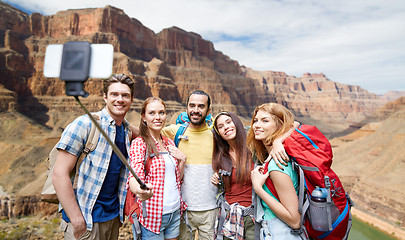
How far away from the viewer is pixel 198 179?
11.2 ft

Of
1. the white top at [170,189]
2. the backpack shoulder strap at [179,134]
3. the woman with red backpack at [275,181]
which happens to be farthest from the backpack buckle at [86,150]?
the woman with red backpack at [275,181]

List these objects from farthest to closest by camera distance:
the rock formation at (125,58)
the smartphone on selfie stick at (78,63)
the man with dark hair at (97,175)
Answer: the rock formation at (125,58), the man with dark hair at (97,175), the smartphone on selfie stick at (78,63)

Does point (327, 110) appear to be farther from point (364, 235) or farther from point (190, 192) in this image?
point (190, 192)

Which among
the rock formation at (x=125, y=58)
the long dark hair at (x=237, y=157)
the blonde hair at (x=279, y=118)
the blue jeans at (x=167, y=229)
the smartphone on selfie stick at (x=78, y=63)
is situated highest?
the rock formation at (x=125, y=58)

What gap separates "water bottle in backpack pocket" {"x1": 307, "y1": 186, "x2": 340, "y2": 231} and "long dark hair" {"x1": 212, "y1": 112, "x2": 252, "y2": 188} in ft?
3.31

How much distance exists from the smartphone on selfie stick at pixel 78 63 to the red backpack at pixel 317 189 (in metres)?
1.73

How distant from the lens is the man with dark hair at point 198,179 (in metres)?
3.38

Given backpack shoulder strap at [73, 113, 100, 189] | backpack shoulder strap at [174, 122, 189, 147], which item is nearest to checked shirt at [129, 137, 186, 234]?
backpack shoulder strap at [73, 113, 100, 189]

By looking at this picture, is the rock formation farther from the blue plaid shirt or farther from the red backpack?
the red backpack

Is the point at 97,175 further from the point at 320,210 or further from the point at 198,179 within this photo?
the point at 320,210

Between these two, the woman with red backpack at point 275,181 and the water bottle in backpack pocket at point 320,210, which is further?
the woman with red backpack at point 275,181

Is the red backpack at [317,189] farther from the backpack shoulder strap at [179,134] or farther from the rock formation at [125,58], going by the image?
the rock formation at [125,58]

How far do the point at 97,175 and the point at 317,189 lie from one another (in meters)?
2.40

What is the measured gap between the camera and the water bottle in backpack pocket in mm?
2158
